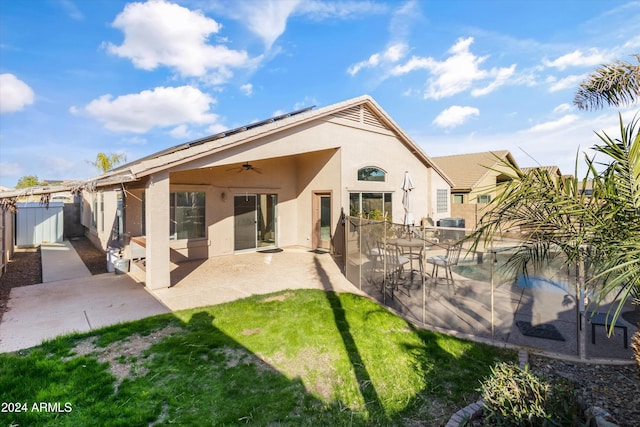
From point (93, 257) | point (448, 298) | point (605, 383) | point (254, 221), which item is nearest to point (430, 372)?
point (605, 383)

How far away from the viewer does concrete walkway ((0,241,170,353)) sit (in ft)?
17.3

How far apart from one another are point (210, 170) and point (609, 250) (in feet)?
37.9

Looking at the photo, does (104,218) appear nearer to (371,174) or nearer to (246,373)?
(371,174)

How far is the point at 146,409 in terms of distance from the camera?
11.1 ft

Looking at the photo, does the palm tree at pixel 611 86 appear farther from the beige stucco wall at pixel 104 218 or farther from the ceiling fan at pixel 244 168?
the beige stucco wall at pixel 104 218

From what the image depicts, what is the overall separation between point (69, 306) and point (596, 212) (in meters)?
9.26

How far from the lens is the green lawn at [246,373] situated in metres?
3.38

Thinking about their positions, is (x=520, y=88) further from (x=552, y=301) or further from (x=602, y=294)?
(x=602, y=294)

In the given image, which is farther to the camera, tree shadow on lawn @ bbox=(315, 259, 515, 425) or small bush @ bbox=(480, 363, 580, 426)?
tree shadow on lawn @ bbox=(315, 259, 515, 425)

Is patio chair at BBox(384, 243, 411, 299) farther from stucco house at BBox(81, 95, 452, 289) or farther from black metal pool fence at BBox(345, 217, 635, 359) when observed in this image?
stucco house at BBox(81, 95, 452, 289)

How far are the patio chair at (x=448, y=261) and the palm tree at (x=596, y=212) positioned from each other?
2073mm

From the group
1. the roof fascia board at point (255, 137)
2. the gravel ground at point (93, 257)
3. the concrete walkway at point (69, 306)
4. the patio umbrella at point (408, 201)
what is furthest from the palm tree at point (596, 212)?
the gravel ground at point (93, 257)

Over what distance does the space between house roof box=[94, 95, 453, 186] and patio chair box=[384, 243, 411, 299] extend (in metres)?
5.05

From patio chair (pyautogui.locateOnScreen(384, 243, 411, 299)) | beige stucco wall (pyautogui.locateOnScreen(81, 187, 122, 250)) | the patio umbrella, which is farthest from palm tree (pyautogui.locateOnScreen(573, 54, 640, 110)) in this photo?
beige stucco wall (pyautogui.locateOnScreen(81, 187, 122, 250))
